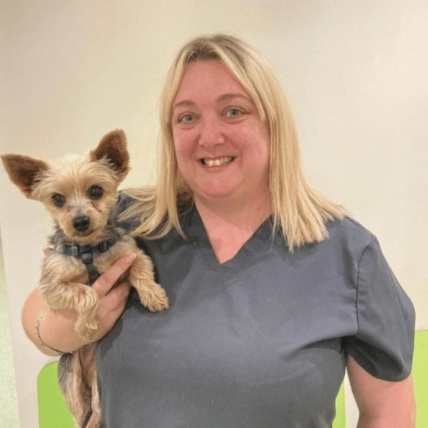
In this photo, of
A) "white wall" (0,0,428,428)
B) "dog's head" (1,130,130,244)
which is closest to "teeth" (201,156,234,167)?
"dog's head" (1,130,130,244)

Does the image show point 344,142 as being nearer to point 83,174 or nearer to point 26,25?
point 83,174

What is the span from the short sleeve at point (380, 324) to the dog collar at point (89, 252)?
62 cm

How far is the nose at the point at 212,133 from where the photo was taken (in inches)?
38.3

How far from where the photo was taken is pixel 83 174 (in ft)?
3.75

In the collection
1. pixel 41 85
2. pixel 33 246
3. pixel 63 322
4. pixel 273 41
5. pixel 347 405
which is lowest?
pixel 347 405

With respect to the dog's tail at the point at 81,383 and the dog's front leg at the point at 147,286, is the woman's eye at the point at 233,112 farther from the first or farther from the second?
the dog's tail at the point at 81,383

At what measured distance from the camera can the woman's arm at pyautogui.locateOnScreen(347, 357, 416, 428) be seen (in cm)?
106

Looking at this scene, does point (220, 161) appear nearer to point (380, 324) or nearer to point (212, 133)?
point (212, 133)

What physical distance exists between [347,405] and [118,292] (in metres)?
1.44

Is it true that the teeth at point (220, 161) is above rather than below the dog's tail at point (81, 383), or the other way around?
above

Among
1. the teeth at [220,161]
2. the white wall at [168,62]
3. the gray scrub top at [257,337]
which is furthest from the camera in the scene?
the white wall at [168,62]

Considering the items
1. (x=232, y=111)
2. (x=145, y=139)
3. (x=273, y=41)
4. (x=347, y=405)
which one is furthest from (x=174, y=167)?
(x=347, y=405)

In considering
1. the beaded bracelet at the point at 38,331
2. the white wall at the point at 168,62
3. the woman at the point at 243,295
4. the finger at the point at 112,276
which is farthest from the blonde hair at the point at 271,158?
the white wall at the point at 168,62

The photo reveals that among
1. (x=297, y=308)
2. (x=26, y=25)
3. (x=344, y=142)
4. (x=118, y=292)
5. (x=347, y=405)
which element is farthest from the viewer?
(x=347, y=405)
